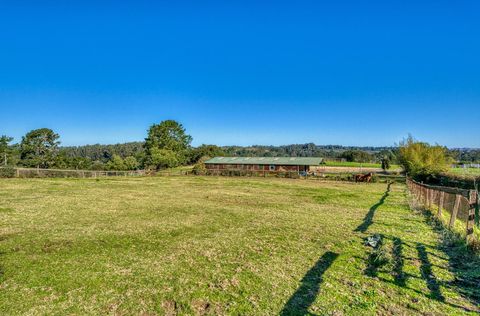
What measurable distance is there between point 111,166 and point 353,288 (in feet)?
294

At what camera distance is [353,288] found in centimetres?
538

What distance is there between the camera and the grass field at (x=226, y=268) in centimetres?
482

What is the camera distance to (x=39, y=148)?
229ft

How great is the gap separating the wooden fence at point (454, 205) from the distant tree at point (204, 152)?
79.2m

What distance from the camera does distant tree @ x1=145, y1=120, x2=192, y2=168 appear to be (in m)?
68.4

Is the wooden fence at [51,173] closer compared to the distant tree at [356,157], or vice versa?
the wooden fence at [51,173]

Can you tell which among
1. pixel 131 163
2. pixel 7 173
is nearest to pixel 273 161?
pixel 7 173

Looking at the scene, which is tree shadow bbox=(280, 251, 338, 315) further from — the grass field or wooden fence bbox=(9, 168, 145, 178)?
wooden fence bbox=(9, 168, 145, 178)

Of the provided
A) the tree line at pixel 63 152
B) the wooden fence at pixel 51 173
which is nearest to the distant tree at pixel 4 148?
the tree line at pixel 63 152

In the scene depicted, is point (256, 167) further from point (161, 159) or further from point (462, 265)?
point (462, 265)

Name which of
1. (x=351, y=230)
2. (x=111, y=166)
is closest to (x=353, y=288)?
(x=351, y=230)

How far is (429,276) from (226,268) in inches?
168

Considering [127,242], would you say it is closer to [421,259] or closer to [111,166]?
[421,259]

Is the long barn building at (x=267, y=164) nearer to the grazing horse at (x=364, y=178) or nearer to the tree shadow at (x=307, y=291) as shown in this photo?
the grazing horse at (x=364, y=178)
